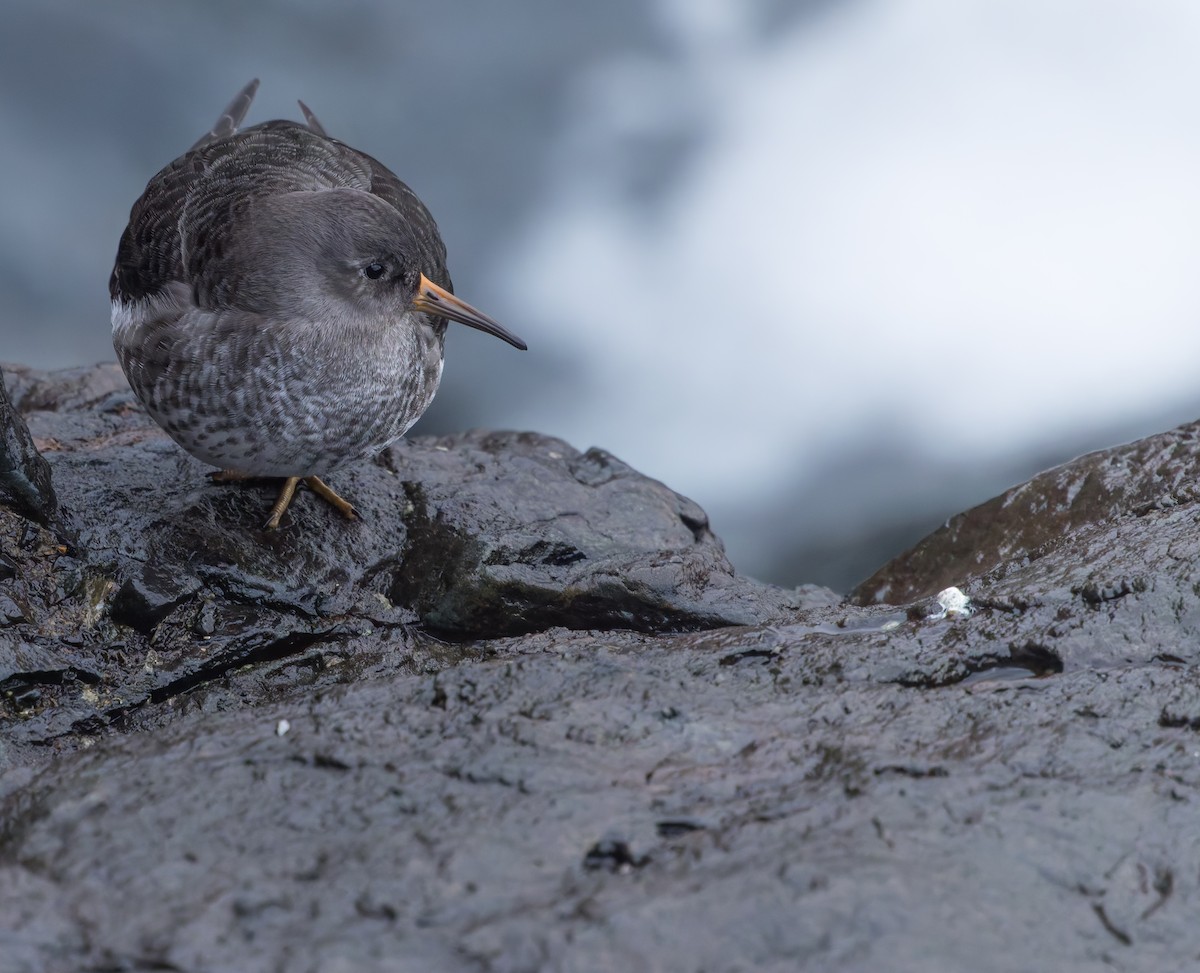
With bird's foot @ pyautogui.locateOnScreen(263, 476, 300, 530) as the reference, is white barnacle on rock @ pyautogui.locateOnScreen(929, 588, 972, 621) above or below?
below

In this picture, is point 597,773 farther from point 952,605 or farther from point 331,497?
point 331,497

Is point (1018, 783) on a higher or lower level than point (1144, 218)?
lower

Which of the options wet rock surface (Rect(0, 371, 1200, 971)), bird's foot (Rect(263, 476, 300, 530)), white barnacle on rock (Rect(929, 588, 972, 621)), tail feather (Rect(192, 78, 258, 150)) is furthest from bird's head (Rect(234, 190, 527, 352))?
white barnacle on rock (Rect(929, 588, 972, 621))

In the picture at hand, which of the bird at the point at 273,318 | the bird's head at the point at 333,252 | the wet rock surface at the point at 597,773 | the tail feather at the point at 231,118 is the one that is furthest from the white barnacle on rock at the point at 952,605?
the tail feather at the point at 231,118

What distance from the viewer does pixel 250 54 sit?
35.3ft

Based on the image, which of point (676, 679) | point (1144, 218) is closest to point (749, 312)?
point (1144, 218)

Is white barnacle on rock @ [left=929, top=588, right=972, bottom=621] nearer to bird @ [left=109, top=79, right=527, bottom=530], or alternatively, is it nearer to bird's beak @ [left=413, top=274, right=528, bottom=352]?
bird's beak @ [left=413, top=274, right=528, bottom=352]

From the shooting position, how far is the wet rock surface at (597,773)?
2014mm

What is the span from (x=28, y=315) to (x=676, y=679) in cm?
859

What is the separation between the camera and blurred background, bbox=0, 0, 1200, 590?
8883mm

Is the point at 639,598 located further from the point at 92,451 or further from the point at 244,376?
the point at 92,451

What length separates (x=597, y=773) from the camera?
2.42 meters

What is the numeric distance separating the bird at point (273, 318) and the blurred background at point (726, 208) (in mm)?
4351

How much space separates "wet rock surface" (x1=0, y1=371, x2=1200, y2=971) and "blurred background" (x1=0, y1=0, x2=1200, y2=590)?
16.2 feet
